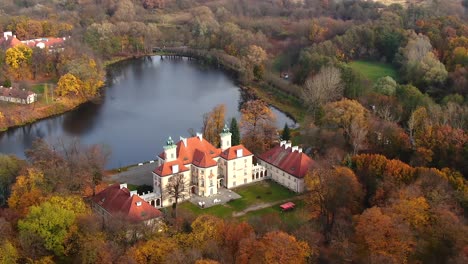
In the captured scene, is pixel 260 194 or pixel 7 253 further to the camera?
pixel 260 194

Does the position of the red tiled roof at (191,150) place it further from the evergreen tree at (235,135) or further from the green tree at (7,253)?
the green tree at (7,253)

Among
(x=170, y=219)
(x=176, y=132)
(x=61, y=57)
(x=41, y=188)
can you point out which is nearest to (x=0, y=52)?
(x=61, y=57)

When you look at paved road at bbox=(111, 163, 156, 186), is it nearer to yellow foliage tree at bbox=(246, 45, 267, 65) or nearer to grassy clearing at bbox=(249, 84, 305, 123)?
grassy clearing at bbox=(249, 84, 305, 123)

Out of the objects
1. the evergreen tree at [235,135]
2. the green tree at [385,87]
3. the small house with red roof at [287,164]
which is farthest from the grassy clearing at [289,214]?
the green tree at [385,87]

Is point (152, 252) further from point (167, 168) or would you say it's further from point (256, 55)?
point (256, 55)

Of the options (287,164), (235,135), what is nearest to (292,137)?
(235,135)

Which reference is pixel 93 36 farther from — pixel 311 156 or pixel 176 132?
pixel 311 156
